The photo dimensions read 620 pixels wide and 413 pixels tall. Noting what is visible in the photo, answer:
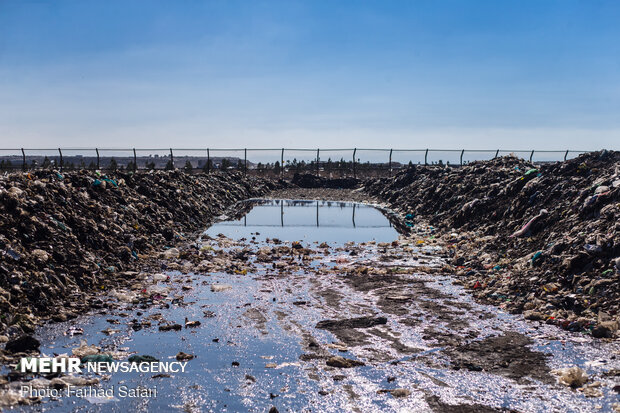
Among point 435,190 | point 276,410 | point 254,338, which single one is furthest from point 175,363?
point 435,190

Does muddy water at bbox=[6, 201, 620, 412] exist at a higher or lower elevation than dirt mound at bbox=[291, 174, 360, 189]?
lower

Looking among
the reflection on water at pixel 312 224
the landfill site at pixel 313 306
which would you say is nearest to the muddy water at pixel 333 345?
the landfill site at pixel 313 306

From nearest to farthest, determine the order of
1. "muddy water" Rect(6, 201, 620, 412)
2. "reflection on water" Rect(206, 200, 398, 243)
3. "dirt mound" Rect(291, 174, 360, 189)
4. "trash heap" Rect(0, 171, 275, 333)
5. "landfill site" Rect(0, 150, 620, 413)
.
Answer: "muddy water" Rect(6, 201, 620, 412)
"landfill site" Rect(0, 150, 620, 413)
"trash heap" Rect(0, 171, 275, 333)
"reflection on water" Rect(206, 200, 398, 243)
"dirt mound" Rect(291, 174, 360, 189)

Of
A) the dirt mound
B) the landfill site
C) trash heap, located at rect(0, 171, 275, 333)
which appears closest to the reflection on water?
the landfill site

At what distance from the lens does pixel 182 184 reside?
17500 millimetres

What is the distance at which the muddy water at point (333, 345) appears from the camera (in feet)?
13.1

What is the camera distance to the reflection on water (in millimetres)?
12880

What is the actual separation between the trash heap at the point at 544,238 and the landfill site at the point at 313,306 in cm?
4

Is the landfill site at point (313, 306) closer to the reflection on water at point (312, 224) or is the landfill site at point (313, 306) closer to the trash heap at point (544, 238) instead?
the trash heap at point (544, 238)

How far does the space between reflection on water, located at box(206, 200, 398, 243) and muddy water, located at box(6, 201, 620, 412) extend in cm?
363

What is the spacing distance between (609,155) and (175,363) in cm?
1124

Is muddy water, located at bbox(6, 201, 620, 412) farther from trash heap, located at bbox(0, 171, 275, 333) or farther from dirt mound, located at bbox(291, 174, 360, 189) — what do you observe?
dirt mound, located at bbox(291, 174, 360, 189)

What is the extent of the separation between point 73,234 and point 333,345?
5387 millimetres

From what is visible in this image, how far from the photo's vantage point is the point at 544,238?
29.0ft
